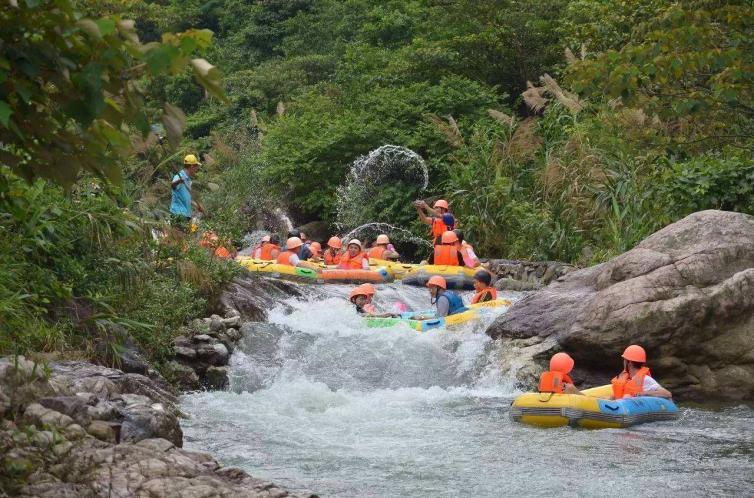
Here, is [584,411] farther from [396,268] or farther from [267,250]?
[267,250]

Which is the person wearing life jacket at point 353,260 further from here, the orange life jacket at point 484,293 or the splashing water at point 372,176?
the splashing water at point 372,176

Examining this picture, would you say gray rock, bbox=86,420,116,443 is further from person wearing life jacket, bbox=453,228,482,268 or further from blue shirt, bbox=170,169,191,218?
person wearing life jacket, bbox=453,228,482,268

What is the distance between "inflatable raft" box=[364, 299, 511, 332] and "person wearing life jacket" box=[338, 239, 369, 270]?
171 inches

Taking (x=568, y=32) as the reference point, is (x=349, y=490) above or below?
below

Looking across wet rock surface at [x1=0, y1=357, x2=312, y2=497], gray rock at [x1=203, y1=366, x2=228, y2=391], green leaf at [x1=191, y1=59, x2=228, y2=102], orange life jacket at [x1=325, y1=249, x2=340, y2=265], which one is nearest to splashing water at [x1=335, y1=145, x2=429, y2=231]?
orange life jacket at [x1=325, y1=249, x2=340, y2=265]

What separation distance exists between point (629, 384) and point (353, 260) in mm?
8223

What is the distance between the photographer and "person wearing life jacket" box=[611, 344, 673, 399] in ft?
31.2

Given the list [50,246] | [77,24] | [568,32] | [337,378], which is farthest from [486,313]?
[568,32]

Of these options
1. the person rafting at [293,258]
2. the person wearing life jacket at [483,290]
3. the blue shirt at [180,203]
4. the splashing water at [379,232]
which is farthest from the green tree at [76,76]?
the splashing water at [379,232]

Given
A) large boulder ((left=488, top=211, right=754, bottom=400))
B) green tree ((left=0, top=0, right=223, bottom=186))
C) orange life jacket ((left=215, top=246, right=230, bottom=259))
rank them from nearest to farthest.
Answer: green tree ((left=0, top=0, right=223, bottom=186))
large boulder ((left=488, top=211, right=754, bottom=400))
orange life jacket ((left=215, top=246, right=230, bottom=259))

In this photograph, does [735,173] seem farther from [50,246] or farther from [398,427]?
[50,246]

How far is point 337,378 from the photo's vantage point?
36.8 ft

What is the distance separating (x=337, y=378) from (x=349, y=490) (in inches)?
179

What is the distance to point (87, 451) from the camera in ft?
16.9
